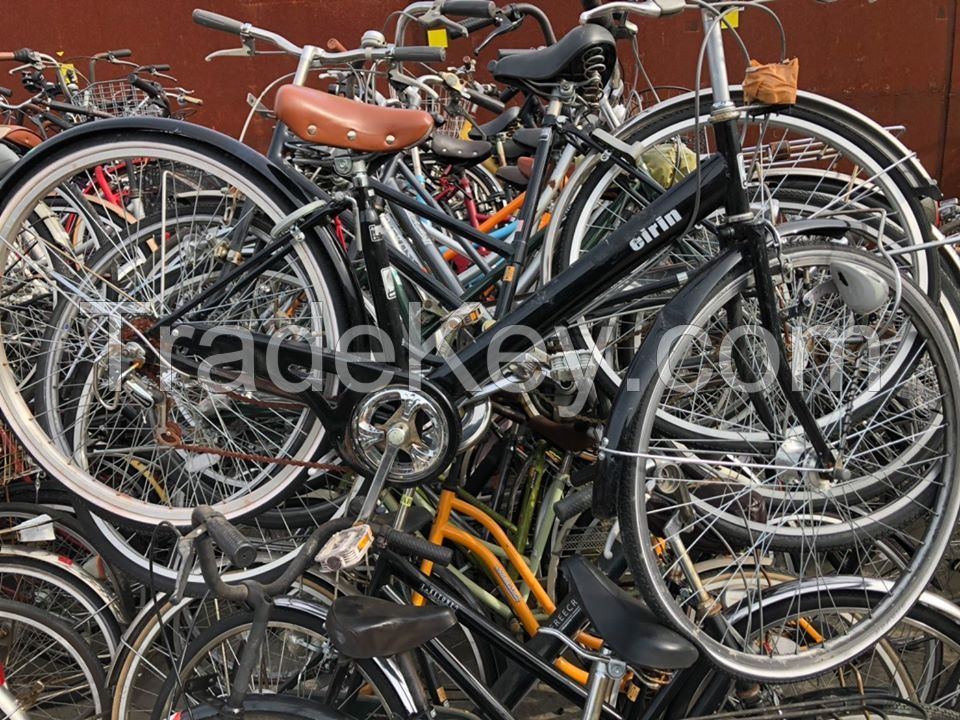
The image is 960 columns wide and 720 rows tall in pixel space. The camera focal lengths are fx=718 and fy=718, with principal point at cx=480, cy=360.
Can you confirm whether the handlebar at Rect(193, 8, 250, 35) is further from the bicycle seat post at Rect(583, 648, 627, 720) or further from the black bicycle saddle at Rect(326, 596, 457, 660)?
the bicycle seat post at Rect(583, 648, 627, 720)

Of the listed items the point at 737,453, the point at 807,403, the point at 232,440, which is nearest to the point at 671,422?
the point at 737,453

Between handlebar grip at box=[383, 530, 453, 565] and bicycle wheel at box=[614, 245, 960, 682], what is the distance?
0.48 m

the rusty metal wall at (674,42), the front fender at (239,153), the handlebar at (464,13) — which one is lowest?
the front fender at (239,153)

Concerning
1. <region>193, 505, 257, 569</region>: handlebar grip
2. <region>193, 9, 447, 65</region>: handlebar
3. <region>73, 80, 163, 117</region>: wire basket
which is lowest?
<region>193, 505, 257, 569</region>: handlebar grip

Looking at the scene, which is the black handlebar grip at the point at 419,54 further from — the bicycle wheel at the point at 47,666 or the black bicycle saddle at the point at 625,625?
the bicycle wheel at the point at 47,666

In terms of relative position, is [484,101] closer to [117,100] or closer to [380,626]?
[117,100]

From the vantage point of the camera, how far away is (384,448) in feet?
6.36

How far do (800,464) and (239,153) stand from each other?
1.70 m

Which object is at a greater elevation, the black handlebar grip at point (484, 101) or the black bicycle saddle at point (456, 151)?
the black handlebar grip at point (484, 101)

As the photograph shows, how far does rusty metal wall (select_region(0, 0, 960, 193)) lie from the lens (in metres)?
5.21

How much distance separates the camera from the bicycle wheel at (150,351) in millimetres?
2049

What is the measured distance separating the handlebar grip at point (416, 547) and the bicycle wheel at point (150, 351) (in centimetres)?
43

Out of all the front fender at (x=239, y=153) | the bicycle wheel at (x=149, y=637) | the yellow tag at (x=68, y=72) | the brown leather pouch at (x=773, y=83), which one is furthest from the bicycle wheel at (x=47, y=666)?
the yellow tag at (x=68, y=72)

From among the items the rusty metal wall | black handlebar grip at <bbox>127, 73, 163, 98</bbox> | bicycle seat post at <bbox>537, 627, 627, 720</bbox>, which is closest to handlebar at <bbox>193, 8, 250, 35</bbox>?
bicycle seat post at <bbox>537, 627, 627, 720</bbox>
